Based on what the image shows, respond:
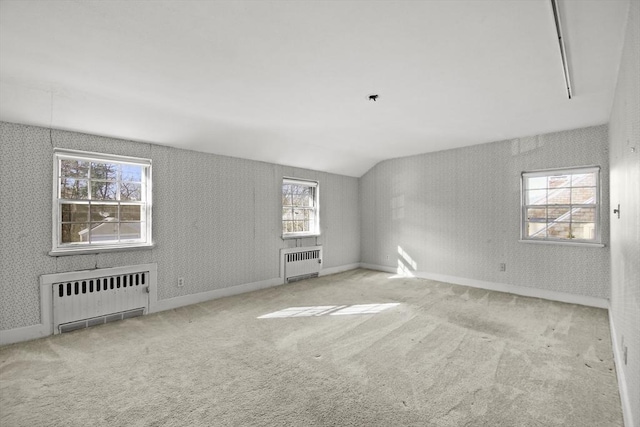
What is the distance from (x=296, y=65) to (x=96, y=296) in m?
3.38

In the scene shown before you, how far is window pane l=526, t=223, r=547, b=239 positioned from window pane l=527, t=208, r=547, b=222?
8 cm

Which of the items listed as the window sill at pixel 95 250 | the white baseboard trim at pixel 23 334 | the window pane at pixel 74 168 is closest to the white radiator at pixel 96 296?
the white baseboard trim at pixel 23 334

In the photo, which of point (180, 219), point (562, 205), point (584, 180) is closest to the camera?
point (180, 219)

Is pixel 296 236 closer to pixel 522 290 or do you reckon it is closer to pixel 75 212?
pixel 75 212

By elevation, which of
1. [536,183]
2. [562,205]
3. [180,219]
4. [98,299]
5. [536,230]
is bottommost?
[98,299]

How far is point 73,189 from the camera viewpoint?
339 cm

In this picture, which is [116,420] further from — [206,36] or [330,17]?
[330,17]

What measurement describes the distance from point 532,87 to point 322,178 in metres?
3.92

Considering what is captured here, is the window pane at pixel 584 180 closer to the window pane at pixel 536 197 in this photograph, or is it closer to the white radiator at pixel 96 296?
the window pane at pixel 536 197

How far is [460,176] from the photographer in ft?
17.5

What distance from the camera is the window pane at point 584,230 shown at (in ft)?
13.7

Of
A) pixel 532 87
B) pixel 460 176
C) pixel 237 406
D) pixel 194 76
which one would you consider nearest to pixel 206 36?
pixel 194 76

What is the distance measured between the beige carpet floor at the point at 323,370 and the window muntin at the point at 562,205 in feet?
3.70

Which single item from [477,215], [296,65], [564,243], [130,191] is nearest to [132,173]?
[130,191]
